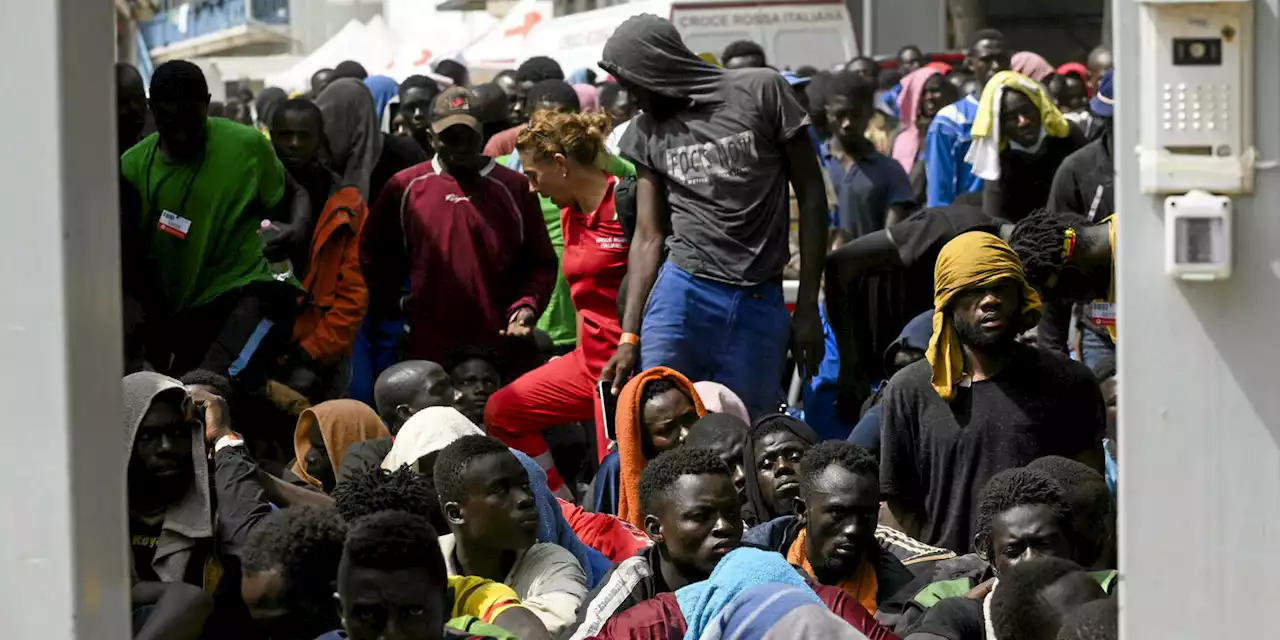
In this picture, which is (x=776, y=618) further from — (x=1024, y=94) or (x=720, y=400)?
(x=1024, y=94)

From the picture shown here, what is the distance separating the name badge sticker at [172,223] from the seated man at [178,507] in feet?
6.62

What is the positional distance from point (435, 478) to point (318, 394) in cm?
265

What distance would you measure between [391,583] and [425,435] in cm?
240

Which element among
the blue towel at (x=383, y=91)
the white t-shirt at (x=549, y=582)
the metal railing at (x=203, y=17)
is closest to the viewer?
the white t-shirt at (x=549, y=582)

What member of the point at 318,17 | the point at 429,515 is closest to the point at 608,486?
the point at 429,515

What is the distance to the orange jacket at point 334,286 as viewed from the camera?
28.6ft

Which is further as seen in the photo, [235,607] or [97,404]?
[235,607]

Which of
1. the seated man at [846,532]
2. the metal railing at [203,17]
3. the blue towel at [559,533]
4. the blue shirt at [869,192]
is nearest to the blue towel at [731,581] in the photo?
the seated man at [846,532]

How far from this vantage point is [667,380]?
7172mm

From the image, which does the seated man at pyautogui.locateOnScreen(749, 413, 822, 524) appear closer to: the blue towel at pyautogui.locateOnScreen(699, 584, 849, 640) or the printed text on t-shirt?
the printed text on t-shirt

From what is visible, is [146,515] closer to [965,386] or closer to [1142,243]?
[965,386]

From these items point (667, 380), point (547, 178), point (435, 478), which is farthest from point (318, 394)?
point (435, 478)

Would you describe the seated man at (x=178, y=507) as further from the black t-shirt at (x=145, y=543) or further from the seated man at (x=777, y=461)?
the seated man at (x=777, y=461)

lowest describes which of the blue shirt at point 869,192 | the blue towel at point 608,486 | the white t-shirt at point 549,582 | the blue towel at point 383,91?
the blue towel at point 608,486
